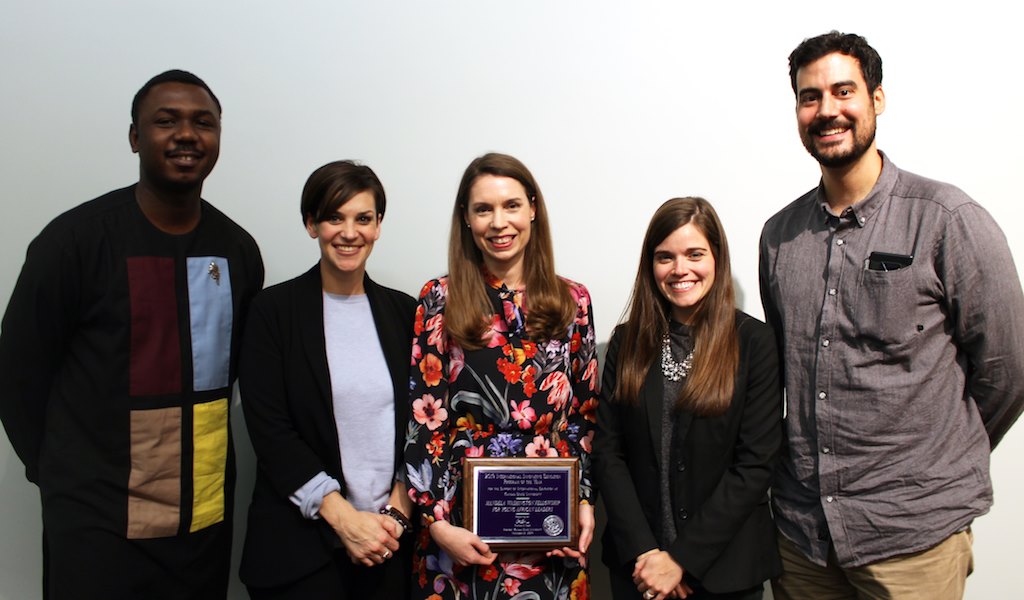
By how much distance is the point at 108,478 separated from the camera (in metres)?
2.17

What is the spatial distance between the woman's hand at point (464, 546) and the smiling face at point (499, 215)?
30.5 inches

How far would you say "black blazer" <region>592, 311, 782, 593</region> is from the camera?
205cm

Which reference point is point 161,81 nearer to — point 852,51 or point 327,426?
point 327,426

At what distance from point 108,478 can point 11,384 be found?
38 cm

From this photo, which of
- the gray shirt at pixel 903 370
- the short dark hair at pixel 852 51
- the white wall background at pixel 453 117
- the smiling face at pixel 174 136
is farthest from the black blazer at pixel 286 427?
the short dark hair at pixel 852 51

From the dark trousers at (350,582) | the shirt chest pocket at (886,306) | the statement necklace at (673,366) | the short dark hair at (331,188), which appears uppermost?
the short dark hair at (331,188)

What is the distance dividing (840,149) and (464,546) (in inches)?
57.7

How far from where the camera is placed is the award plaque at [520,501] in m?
2.11

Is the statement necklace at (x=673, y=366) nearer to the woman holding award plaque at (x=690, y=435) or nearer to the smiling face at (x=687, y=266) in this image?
the woman holding award plaque at (x=690, y=435)

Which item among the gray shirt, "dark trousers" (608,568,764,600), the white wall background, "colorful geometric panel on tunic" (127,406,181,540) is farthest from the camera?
the white wall background

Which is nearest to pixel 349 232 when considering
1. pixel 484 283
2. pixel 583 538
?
pixel 484 283

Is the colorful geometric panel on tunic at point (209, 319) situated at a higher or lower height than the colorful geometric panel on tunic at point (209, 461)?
higher

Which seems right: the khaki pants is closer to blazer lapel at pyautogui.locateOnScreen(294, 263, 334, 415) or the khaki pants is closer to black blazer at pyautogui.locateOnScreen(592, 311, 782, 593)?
black blazer at pyautogui.locateOnScreen(592, 311, 782, 593)

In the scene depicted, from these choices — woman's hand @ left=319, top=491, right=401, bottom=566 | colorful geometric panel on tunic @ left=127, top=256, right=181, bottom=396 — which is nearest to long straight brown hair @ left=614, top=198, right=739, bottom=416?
woman's hand @ left=319, top=491, right=401, bottom=566
